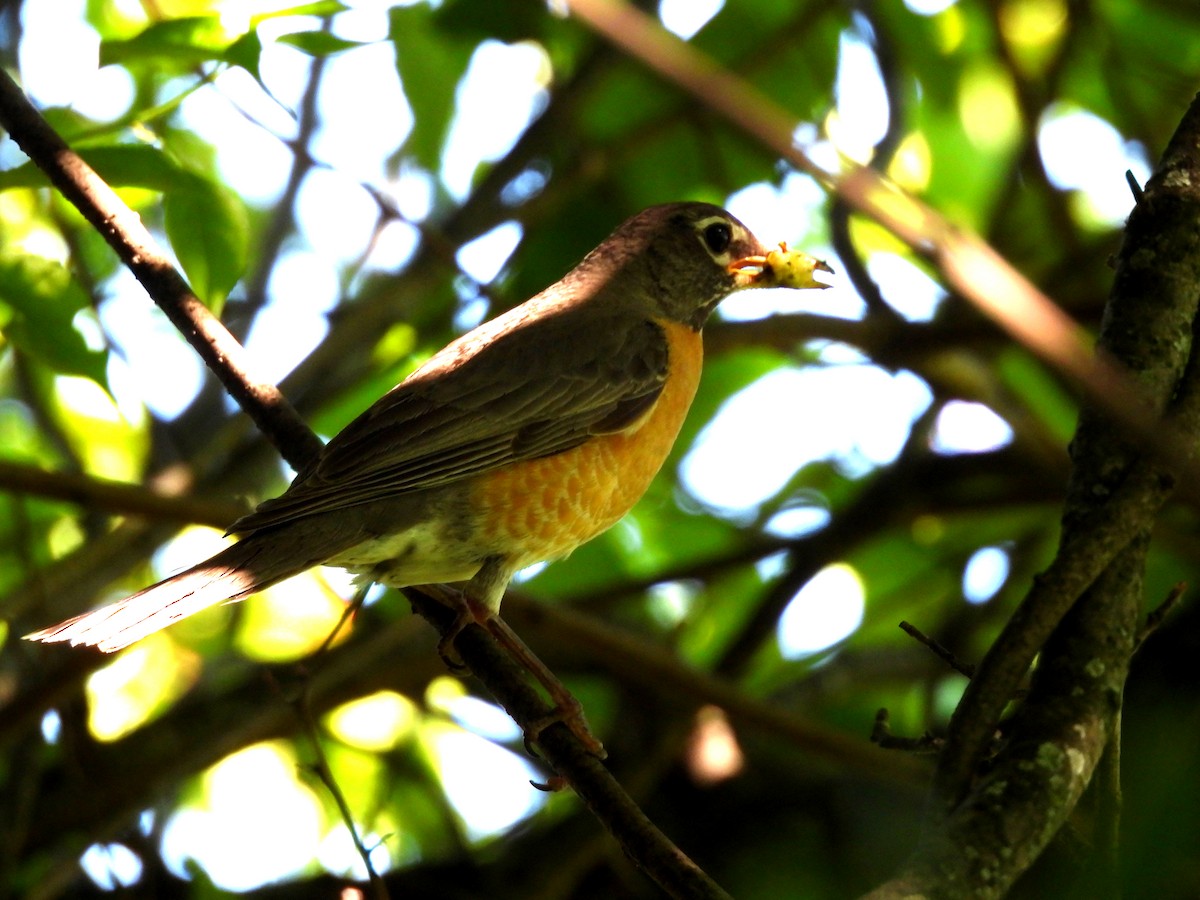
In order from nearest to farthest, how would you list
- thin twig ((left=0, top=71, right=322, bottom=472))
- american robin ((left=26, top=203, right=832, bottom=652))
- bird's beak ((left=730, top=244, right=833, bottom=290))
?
thin twig ((left=0, top=71, right=322, bottom=472)) → american robin ((left=26, top=203, right=832, bottom=652)) → bird's beak ((left=730, top=244, right=833, bottom=290))

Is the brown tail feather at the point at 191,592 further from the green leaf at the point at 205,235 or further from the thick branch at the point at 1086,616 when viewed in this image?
the thick branch at the point at 1086,616

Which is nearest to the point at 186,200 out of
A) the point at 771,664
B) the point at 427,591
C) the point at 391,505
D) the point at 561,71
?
the point at 391,505

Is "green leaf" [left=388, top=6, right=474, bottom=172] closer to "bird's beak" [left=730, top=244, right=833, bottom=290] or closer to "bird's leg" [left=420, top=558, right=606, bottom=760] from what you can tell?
"bird's beak" [left=730, top=244, right=833, bottom=290]

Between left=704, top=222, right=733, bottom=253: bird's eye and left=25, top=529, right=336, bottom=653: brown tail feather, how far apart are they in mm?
2026

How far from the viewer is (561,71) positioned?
5.61m

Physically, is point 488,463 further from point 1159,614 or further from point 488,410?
point 1159,614

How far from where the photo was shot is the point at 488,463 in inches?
148

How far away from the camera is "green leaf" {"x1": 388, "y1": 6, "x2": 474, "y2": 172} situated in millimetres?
4973

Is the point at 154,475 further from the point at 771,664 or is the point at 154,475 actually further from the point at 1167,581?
the point at 1167,581

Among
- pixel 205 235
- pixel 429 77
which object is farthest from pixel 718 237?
pixel 205 235

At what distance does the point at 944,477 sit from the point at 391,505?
2692 mm

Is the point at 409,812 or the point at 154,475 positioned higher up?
the point at 154,475

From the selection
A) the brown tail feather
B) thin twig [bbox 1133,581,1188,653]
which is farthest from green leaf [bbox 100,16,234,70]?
thin twig [bbox 1133,581,1188,653]

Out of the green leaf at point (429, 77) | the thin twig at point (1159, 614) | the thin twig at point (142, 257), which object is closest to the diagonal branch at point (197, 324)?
the thin twig at point (142, 257)
